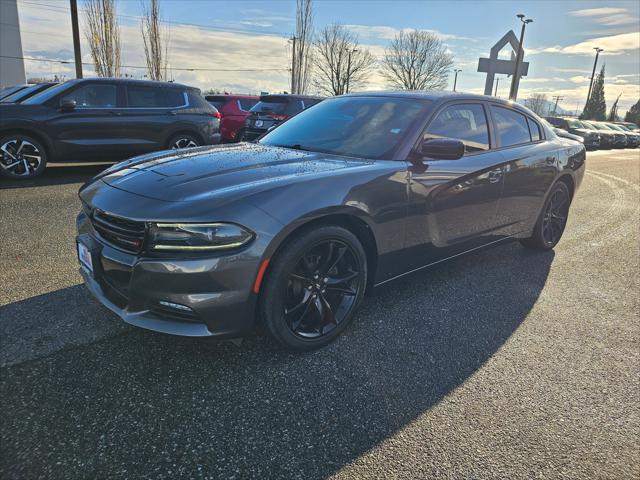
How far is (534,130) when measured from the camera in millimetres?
4574

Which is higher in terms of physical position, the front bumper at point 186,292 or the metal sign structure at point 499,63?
the metal sign structure at point 499,63

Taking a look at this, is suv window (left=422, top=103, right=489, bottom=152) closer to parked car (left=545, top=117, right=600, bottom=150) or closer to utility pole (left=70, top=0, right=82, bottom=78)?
utility pole (left=70, top=0, right=82, bottom=78)

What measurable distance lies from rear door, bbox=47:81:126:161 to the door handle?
667cm

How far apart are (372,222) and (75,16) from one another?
21304mm

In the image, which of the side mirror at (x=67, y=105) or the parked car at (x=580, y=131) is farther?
the parked car at (x=580, y=131)

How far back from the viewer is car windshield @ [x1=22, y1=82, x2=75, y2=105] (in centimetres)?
746

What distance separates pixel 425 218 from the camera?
3219 mm

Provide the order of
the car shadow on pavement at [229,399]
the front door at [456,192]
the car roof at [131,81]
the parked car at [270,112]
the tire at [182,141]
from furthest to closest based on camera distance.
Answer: the parked car at [270,112]
the tire at [182,141]
the car roof at [131,81]
the front door at [456,192]
the car shadow on pavement at [229,399]

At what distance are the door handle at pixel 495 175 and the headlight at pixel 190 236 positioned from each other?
7.80ft

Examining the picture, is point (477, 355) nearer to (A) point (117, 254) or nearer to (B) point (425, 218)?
(B) point (425, 218)

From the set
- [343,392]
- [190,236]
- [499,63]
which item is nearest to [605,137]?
[499,63]

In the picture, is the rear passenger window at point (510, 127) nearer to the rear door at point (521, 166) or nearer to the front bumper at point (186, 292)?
the rear door at point (521, 166)

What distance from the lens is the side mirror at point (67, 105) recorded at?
748 cm

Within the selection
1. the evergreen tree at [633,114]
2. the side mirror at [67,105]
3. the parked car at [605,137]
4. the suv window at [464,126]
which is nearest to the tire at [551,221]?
the suv window at [464,126]
